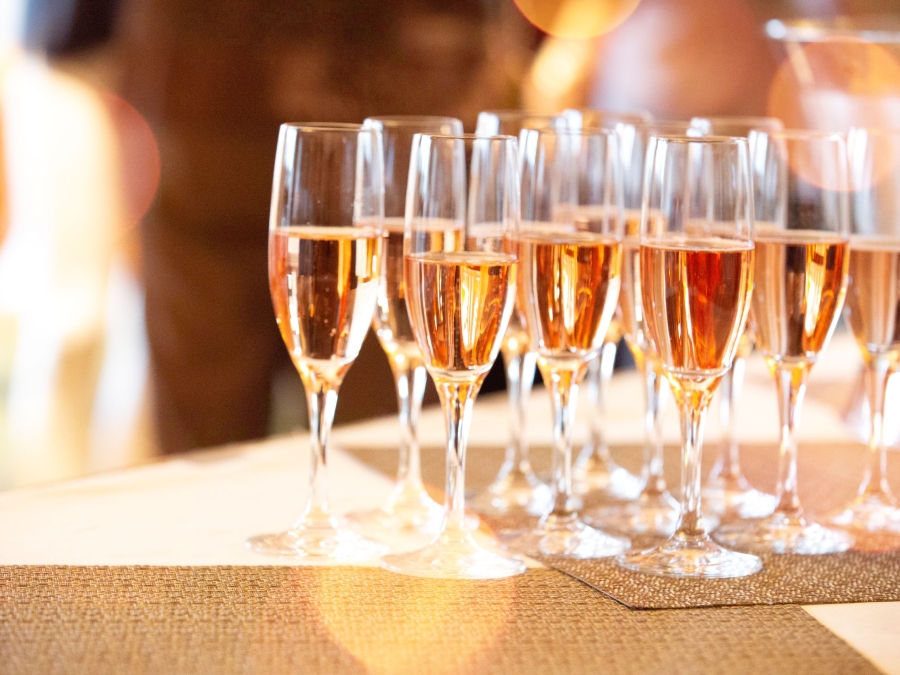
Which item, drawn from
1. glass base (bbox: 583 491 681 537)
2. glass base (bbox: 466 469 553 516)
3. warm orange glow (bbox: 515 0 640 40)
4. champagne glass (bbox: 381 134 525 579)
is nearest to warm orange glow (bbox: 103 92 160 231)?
warm orange glow (bbox: 515 0 640 40)

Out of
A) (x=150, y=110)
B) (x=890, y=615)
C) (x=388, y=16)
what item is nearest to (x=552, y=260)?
(x=890, y=615)

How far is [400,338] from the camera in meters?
1.17

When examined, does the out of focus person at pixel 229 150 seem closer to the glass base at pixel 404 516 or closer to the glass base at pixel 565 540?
the glass base at pixel 404 516

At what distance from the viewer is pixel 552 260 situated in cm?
107

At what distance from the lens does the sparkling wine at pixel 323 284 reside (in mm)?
1023

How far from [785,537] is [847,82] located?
55 centimetres

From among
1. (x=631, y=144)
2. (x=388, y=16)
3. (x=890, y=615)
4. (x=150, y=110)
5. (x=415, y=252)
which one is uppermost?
(x=388, y=16)

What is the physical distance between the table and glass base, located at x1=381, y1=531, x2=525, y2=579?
0.05 ft

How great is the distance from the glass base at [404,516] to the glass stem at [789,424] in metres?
0.29

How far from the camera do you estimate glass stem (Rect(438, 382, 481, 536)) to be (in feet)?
3.24

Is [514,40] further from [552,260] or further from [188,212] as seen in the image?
[552,260]

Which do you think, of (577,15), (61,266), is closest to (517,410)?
(61,266)

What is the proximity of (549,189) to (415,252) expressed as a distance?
21cm

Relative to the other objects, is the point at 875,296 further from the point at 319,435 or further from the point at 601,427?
the point at 319,435
